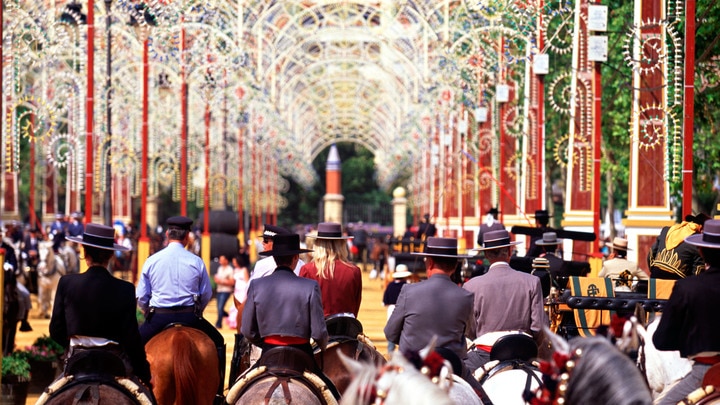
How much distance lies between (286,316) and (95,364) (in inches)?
61.9

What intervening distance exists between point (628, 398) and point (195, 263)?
25.5 ft

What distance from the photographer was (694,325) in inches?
344

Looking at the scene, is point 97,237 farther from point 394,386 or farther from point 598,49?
point 598,49

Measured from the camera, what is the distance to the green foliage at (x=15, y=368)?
18.5 m

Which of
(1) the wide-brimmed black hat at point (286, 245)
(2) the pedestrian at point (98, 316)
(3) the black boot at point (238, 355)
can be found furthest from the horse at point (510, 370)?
(3) the black boot at point (238, 355)

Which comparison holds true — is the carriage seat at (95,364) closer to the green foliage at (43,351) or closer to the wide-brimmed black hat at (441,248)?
the wide-brimmed black hat at (441,248)

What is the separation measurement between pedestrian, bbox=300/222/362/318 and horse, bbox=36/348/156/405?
3378 millimetres

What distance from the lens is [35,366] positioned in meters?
20.1

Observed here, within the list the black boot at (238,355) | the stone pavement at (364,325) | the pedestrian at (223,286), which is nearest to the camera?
the black boot at (238,355)

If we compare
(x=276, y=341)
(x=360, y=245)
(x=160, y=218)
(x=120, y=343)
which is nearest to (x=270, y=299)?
(x=276, y=341)

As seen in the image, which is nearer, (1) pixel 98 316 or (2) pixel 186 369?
(1) pixel 98 316

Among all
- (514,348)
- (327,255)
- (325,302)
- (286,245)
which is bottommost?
(514,348)

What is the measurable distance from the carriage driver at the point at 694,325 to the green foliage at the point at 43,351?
1276 cm

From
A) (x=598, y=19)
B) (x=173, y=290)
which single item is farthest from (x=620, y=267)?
(x=173, y=290)
